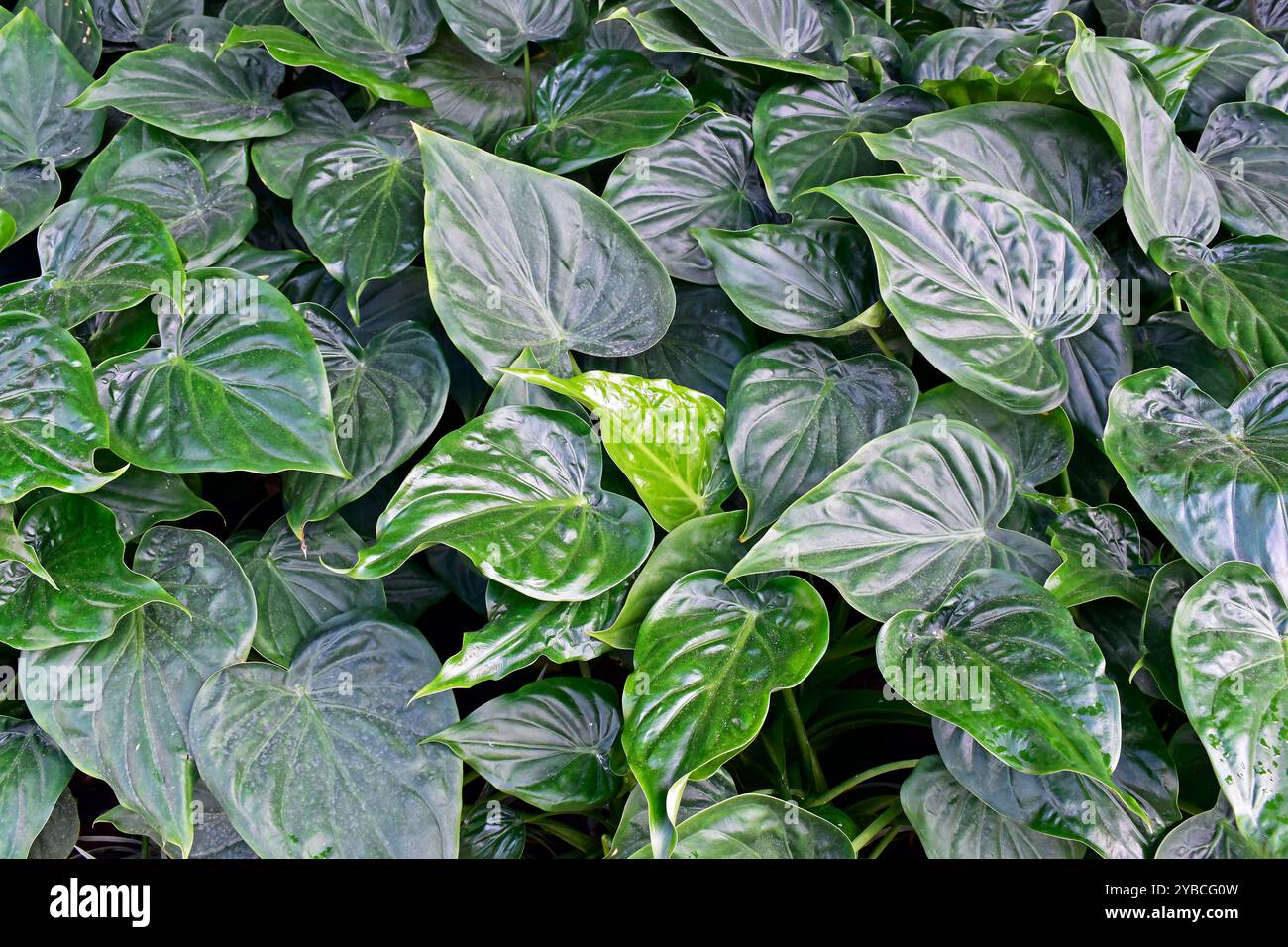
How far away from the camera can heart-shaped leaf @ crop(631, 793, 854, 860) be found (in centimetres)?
85

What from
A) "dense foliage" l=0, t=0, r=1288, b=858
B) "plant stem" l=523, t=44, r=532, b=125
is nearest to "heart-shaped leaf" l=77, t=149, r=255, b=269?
"dense foliage" l=0, t=0, r=1288, b=858

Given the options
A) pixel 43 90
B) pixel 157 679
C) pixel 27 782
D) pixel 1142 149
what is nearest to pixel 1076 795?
pixel 1142 149

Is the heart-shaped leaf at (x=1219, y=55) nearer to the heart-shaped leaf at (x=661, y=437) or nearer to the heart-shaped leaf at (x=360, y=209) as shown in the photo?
the heart-shaped leaf at (x=661, y=437)

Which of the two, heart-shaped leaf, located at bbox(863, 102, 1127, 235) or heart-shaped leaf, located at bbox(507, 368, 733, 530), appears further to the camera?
heart-shaped leaf, located at bbox(863, 102, 1127, 235)

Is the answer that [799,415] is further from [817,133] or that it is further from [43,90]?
[43,90]

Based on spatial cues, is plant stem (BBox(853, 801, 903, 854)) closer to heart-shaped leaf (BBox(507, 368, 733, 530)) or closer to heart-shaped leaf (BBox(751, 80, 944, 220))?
heart-shaped leaf (BBox(507, 368, 733, 530))

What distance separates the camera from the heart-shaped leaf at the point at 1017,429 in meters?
1.01

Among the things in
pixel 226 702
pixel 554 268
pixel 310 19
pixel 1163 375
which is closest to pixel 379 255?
pixel 554 268

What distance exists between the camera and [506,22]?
1.20m

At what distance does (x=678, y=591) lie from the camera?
2.91 feet

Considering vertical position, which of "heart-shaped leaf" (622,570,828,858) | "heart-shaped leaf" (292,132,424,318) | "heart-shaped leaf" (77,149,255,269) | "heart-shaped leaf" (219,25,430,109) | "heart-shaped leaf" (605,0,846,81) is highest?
"heart-shaped leaf" (605,0,846,81)

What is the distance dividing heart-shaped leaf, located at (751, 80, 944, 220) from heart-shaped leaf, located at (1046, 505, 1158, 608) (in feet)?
1.38

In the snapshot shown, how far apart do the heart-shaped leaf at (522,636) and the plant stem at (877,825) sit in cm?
30
